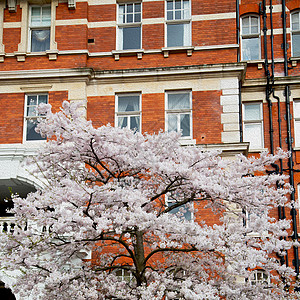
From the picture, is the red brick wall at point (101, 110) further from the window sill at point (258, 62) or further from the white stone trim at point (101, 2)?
the window sill at point (258, 62)

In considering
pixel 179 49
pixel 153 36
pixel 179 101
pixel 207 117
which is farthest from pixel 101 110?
pixel 207 117

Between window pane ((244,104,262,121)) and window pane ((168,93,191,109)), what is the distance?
325 cm

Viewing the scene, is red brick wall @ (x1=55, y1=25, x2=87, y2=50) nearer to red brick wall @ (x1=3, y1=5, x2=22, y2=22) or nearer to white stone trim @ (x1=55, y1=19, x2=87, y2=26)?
white stone trim @ (x1=55, y1=19, x2=87, y2=26)

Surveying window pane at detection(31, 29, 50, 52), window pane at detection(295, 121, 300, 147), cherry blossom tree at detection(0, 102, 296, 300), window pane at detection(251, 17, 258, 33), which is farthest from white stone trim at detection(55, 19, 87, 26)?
window pane at detection(295, 121, 300, 147)

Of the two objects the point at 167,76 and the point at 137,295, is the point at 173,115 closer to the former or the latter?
the point at 167,76

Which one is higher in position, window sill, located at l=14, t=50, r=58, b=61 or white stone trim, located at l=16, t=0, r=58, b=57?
white stone trim, located at l=16, t=0, r=58, b=57

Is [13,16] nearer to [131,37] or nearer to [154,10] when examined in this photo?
[131,37]

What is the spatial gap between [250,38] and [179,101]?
5.04 m

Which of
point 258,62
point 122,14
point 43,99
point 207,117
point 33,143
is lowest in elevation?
point 33,143

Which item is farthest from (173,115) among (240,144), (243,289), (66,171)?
(243,289)

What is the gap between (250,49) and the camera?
21516 millimetres

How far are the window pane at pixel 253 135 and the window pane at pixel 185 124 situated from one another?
3.24 m

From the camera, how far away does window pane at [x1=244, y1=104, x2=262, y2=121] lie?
20688 mm

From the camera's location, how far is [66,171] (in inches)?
505
